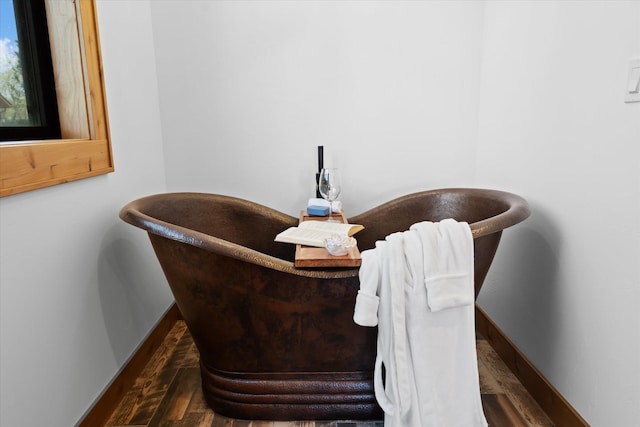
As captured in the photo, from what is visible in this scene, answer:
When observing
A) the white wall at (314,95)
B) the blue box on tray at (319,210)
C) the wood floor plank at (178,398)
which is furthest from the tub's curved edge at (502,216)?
the wood floor plank at (178,398)

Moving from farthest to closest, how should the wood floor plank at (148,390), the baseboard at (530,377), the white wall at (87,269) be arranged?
the wood floor plank at (148,390), the baseboard at (530,377), the white wall at (87,269)

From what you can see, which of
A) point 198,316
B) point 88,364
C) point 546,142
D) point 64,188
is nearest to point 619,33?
point 546,142

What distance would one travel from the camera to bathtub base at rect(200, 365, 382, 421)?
4.95ft

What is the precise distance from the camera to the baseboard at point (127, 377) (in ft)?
4.87

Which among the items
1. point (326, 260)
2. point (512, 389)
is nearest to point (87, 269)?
point (326, 260)

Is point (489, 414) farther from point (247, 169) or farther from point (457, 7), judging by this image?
point (457, 7)

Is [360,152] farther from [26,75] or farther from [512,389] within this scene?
[26,75]

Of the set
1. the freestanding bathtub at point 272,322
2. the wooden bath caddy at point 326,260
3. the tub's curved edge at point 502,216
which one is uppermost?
the tub's curved edge at point 502,216

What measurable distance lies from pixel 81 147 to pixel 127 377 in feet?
3.15

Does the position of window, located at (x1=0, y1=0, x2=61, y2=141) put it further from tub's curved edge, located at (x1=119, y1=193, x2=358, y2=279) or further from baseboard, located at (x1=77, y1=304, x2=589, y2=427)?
baseboard, located at (x1=77, y1=304, x2=589, y2=427)

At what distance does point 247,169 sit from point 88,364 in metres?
1.17

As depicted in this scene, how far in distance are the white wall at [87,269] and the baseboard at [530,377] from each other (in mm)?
1676

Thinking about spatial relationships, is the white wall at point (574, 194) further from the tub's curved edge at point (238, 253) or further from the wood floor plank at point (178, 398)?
the wood floor plank at point (178, 398)

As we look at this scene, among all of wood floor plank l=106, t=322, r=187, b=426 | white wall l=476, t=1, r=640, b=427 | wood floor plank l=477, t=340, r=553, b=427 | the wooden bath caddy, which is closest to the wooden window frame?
the wooden bath caddy
